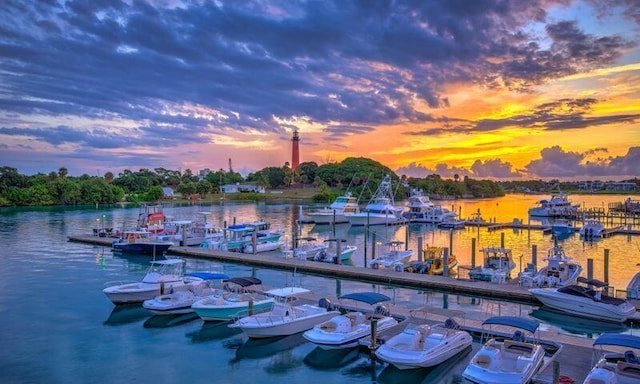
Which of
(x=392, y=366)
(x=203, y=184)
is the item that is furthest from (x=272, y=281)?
(x=203, y=184)

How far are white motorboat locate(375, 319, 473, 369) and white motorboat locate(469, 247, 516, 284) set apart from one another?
13.7 meters

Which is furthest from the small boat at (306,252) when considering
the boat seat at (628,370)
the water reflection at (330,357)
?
the boat seat at (628,370)

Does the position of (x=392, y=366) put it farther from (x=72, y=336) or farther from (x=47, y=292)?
(x=47, y=292)

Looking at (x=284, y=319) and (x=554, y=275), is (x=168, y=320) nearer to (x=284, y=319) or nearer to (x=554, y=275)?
(x=284, y=319)

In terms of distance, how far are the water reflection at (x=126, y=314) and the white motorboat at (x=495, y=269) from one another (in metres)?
22.1

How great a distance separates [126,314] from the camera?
88.3ft

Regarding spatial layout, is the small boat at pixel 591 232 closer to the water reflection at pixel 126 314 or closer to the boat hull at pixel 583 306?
the boat hull at pixel 583 306

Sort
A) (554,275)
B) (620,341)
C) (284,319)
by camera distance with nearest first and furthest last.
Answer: (620,341), (284,319), (554,275)

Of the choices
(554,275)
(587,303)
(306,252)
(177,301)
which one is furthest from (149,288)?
(554,275)

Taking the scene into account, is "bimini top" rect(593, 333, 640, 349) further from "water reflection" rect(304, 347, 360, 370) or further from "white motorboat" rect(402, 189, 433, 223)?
"white motorboat" rect(402, 189, 433, 223)

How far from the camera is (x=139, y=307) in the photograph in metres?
28.0

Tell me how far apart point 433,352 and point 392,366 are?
2.03 metres

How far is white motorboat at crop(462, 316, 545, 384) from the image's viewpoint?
15672 mm

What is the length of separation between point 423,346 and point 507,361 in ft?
9.84
